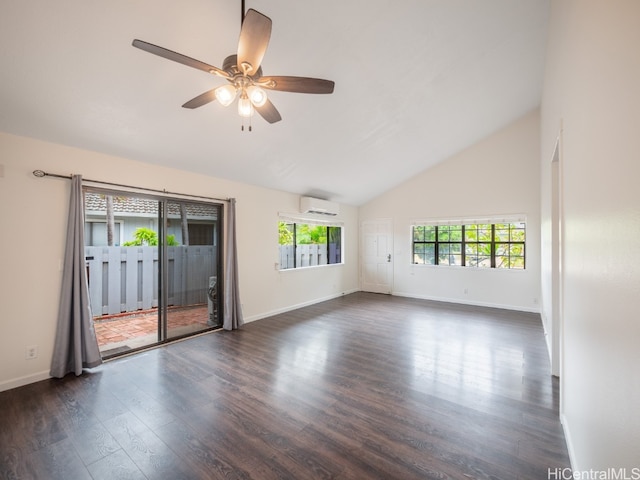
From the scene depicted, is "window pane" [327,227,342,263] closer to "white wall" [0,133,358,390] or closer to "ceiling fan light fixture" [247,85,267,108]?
"white wall" [0,133,358,390]

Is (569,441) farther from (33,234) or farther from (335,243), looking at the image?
(335,243)

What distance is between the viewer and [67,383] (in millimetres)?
2889

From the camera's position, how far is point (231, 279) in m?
4.57

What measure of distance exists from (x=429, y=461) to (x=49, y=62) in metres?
4.04

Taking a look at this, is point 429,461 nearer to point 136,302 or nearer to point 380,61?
point 380,61

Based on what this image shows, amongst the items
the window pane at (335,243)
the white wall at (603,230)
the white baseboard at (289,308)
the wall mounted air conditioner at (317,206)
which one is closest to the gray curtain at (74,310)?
the white baseboard at (289,308)

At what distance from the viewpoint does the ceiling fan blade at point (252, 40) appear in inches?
61.0

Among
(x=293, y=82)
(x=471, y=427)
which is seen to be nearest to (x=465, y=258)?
(x=471, y=427)

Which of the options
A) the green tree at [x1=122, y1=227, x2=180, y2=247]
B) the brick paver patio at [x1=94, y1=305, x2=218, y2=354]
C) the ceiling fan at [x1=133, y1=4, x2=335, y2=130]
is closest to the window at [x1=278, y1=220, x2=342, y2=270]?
the brick paver patio at [x1=94, y1=305, x2=218, y2=354]

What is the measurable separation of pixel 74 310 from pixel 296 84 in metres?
3.23

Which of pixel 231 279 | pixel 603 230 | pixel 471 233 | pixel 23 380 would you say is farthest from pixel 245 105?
pixel 471 233

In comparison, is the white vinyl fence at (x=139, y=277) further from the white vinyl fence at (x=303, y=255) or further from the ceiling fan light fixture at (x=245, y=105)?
the ceiling fan light fixture at (x=245, y=105)

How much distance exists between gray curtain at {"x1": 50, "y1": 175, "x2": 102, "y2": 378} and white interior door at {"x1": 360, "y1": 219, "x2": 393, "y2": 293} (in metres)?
6.14

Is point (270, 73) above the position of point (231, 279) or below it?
above
